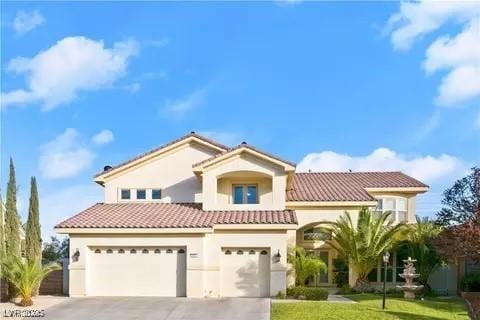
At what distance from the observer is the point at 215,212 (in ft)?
91.1

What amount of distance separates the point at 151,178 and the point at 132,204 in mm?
1565

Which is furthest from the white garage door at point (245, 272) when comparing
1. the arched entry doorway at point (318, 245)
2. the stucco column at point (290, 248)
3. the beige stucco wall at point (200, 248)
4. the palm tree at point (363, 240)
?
the palm tree at point (363, 240)

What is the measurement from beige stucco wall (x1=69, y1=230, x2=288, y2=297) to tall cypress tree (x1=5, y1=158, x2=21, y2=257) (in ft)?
7.31

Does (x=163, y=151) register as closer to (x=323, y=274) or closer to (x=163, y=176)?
(x=163, y=176)

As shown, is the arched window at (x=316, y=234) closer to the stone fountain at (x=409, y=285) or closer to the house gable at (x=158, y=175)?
the stone fountain at (x=409, y=285)

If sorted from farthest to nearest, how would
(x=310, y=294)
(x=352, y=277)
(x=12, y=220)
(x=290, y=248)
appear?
(x=352, y=277) → (x=290, y=248) → (x=12, y=220) → (x=310, y=294)

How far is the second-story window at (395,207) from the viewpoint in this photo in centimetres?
3272

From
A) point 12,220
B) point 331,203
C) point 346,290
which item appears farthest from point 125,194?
point 346,290

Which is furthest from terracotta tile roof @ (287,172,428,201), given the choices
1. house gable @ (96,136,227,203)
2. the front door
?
house gable @ (96,136,227,203)

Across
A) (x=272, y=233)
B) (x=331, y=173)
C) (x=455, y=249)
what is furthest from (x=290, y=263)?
(x=331, y=173)

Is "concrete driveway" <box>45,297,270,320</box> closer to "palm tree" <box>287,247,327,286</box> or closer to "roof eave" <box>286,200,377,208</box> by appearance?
A: "palm tree" <box>287,247,327,286</box>

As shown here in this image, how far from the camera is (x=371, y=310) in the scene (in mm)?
21344

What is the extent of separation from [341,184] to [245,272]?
→ 9248 mm

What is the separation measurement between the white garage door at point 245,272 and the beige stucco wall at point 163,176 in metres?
5.12
